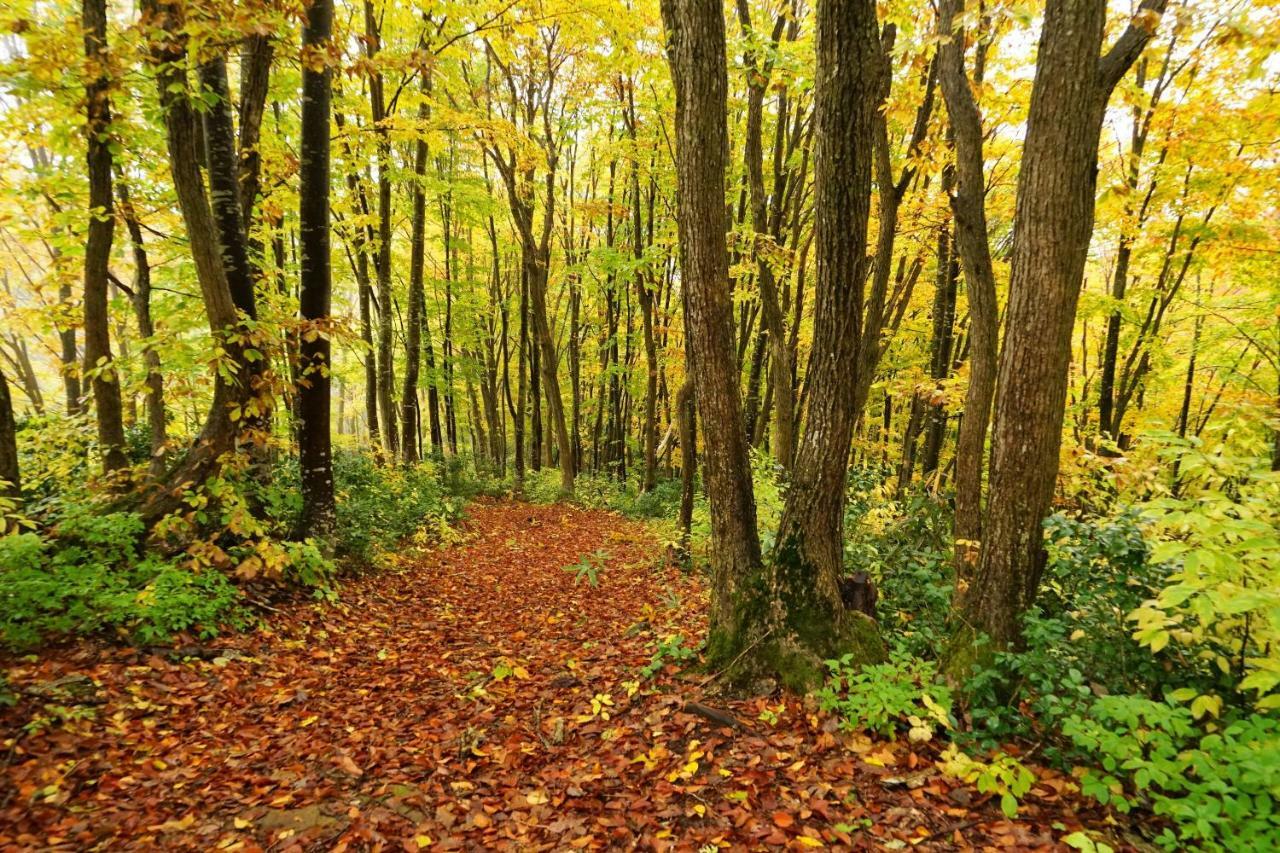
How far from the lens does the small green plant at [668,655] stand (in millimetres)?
5117

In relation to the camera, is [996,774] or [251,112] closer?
[996,774]

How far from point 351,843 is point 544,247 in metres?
15.7

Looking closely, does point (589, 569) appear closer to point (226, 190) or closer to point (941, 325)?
point (226, 190)

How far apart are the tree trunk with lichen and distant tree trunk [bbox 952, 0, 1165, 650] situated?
3.28ft

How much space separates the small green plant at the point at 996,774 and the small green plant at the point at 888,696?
0.65 ft

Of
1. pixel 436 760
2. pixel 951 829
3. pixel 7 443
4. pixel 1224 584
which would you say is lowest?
pixel 436 760

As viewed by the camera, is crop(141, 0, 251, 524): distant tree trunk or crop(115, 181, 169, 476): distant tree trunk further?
crop(115, 181, 169, 476): distant tree trunk

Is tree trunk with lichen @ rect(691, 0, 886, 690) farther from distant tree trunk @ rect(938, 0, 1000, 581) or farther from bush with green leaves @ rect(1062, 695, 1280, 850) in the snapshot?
distant tree trunk @ rect(938, 0, 1000, 581)

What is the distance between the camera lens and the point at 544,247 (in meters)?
16.9

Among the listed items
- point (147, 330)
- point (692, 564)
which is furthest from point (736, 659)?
point (147, 330)

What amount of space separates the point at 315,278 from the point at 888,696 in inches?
308

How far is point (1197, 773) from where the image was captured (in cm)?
285

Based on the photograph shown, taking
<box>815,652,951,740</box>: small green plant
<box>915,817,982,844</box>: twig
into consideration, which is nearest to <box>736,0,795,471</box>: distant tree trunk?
<box>815,652,951,740</box>: small green plant

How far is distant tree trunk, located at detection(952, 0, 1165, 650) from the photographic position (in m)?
3.74
